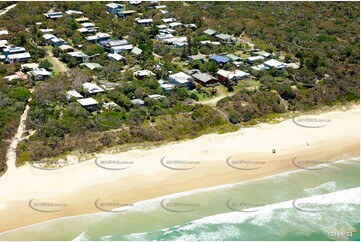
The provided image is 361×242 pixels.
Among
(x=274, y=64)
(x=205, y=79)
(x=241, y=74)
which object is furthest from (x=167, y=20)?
(x=205, y=79)

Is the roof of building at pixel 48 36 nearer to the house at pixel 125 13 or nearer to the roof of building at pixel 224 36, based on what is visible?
the house at pixel 125 13

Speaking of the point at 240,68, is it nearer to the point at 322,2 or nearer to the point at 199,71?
the point at 199,71

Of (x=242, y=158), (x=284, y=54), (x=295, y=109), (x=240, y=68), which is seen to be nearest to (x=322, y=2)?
(x=284, y=54)

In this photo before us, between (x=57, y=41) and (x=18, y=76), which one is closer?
(x=18, y=76)

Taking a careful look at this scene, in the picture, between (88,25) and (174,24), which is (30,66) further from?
(174,24)

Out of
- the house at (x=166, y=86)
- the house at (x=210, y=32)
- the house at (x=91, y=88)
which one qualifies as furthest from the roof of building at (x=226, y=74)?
the house at (x=210, y=32)
